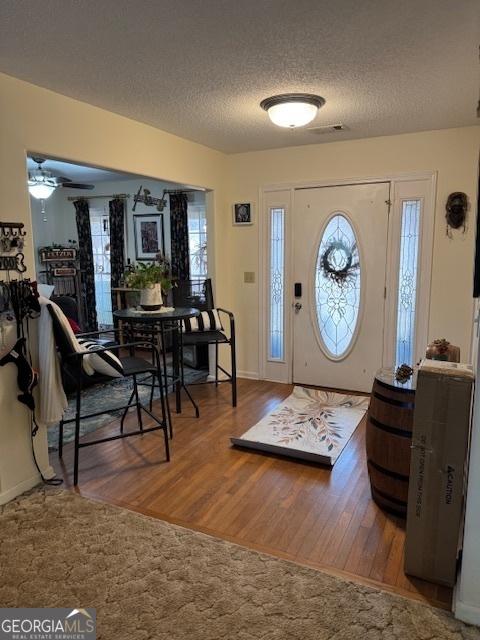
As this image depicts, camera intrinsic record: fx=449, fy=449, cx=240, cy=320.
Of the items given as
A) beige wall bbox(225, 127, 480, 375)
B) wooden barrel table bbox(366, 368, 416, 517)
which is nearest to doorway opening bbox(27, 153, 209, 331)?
beige wall bbox(225, 127, 480, 375)

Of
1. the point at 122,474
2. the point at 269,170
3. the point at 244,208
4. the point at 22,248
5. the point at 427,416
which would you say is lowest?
the point at 122,474

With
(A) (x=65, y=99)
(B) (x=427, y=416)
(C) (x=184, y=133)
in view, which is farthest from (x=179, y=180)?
(B) (x=427, y=416)

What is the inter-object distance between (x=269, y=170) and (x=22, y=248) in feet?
9.11

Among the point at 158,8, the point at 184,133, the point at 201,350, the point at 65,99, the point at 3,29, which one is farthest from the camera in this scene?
the point at 201,350

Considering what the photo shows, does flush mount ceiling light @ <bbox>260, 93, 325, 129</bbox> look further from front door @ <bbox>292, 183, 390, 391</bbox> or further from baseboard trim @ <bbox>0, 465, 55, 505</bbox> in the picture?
baseboard trim @ <bbox>0, 465, 55, 505</bbox>

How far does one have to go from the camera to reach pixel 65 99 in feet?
9.35

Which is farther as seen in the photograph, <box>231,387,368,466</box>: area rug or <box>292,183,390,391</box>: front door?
<box>292,183,390,391</box>: front door

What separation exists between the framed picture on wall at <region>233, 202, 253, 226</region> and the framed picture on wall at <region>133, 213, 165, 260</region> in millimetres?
1925

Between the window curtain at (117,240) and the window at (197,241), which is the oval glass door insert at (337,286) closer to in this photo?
the window at (197,241)

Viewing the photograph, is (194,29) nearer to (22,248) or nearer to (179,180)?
(22,248)

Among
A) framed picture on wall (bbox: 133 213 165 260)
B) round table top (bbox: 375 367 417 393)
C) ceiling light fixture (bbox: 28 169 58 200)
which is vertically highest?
ceiling light fixture (bbox: 28 169 58 200)

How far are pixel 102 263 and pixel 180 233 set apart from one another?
168cm

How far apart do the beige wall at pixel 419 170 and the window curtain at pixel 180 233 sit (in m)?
1.45

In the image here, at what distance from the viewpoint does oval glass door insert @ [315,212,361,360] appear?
4.35 metres
